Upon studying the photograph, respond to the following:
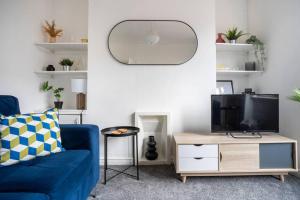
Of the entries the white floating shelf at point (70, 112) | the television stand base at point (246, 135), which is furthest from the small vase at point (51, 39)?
the television stand base at point (246, 135)

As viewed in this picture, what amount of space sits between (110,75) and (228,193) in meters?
2.01

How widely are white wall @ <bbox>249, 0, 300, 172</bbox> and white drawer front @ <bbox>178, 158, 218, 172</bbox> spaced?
3.63ft

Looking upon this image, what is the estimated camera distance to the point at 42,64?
8.57 feet

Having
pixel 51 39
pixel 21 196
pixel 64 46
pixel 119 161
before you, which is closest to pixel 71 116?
pixel 119 161

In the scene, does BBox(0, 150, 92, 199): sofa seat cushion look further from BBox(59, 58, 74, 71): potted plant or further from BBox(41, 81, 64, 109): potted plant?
BBox(59, 58, 74, 71): potted plant

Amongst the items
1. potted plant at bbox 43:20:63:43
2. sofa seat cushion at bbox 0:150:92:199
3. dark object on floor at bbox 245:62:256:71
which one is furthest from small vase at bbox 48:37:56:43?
dark object on floor at bbox 245:62:256:71

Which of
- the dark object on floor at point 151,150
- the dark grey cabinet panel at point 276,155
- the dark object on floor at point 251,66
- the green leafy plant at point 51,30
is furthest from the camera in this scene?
the dark object on floor at point 251,66

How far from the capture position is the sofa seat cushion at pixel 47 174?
1.05 m

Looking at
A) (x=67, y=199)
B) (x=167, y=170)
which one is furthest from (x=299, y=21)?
(x=67, y=199)

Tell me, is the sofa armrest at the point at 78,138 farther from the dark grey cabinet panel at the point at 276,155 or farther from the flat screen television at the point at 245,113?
the dark grey cabinet panel at the point at 276,155

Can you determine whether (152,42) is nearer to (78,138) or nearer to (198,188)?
(78,138)

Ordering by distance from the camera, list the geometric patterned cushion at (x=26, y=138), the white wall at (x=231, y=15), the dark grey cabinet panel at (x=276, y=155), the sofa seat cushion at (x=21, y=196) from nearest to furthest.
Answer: the sofa seat cushion at (x=21, y=196) < the geometric patterned cushion at (x=26, y=138) < the dark grey cabinet panel at (x=276, y=155) < the white wall at (x=231, y=15)

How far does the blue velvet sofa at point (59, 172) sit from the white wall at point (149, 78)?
761 mm

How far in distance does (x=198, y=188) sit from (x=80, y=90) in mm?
1933
